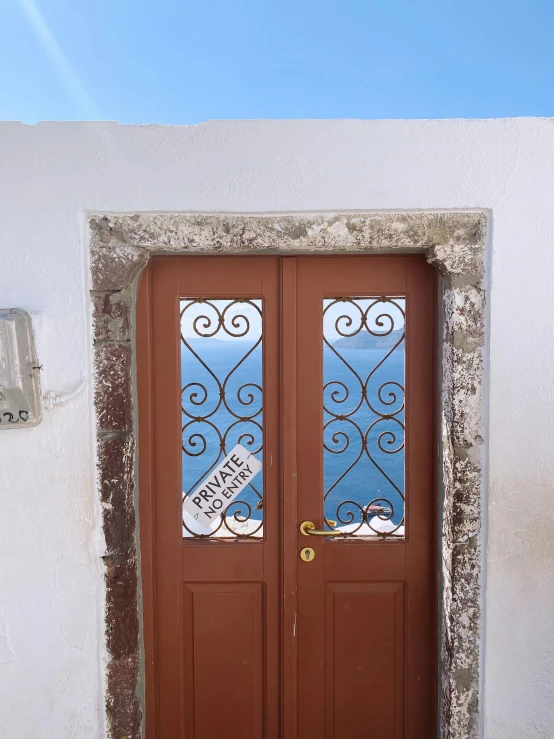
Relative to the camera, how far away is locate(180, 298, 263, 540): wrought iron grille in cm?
235

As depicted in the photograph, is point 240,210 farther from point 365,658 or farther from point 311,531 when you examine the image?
point 365,658

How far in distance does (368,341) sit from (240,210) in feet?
2.54

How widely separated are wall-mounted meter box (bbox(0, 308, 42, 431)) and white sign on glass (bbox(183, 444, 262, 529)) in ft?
2.46

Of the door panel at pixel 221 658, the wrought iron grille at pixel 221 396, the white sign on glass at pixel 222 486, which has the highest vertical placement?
the wrought iron grille at pixel 221 396

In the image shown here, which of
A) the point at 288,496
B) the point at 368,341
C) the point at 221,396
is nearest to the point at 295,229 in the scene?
the point at 368,341

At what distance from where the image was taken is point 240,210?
2145 millimetres

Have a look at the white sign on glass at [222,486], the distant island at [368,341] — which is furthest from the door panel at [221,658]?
the distant island at [368,341]

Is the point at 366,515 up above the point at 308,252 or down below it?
below

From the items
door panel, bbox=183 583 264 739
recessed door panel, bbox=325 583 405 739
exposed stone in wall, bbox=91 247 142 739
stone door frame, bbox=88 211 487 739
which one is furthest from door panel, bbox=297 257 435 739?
exposed stone in wall, bbox=91 247 142 739

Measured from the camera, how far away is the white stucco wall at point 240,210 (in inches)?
83.7

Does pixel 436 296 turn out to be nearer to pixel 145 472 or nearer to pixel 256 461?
pixel 256 461

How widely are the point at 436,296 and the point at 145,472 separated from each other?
149 cm

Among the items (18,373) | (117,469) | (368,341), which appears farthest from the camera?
(368,341)

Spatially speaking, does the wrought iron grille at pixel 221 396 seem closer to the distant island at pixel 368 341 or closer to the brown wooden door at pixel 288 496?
the brown wooden door at pixel 288 496
